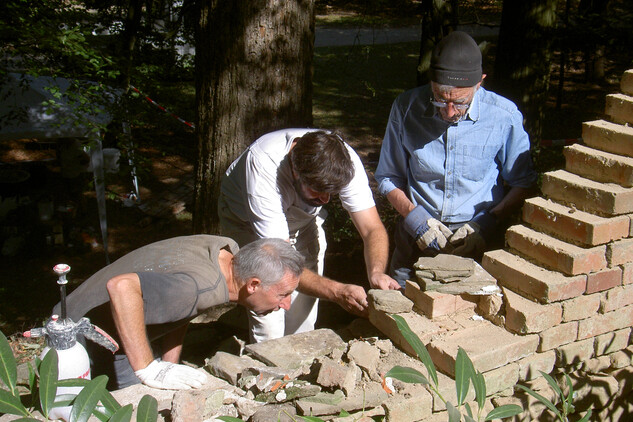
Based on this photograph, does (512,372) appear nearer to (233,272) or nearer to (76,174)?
(233,272)

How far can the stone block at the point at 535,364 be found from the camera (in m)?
2.73

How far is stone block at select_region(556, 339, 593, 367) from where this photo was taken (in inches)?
112

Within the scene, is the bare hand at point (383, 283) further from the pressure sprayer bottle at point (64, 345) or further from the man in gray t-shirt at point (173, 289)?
the pressure sprayer bottle at point (64, 345)

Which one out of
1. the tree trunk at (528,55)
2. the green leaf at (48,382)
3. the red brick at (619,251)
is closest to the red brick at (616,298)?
the red brick at (619,251)

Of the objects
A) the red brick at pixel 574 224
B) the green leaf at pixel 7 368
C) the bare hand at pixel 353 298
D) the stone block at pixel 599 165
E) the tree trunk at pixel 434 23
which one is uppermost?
the tree trunk at pixel 434 23

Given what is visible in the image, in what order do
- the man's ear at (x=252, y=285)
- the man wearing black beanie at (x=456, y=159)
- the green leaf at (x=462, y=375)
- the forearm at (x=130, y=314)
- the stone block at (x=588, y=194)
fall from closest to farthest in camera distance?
the green leaf at (x=462, y=375)
the forearm at (x=130, y=314)
the stone block at (x=588, y=194)
the man's ear at (x=252, y=285)
the man wearing black beanie at (x=456, y=159)

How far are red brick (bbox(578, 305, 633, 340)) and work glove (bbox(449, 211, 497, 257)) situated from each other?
67 cm

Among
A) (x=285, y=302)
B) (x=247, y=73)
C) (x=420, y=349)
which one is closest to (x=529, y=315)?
(x=420, y=349)


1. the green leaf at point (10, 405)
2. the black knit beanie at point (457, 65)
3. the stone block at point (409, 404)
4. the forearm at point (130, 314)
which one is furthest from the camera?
the black knit beanie at point (457, 65)

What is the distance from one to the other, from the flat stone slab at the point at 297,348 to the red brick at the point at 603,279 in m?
1.17

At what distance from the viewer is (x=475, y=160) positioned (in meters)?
3.30

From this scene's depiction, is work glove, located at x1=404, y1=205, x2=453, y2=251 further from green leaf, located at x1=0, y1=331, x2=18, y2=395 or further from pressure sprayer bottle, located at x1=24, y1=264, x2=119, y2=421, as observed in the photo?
green leaf, located at x1=0, y1=331, x2=18, y2=395

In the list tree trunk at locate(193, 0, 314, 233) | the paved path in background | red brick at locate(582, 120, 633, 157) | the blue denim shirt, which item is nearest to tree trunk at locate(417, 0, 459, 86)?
tree trunk at locate(193, 0, 314, 233)

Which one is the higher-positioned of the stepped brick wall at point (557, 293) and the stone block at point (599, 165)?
the stone block at point (599, 165)
